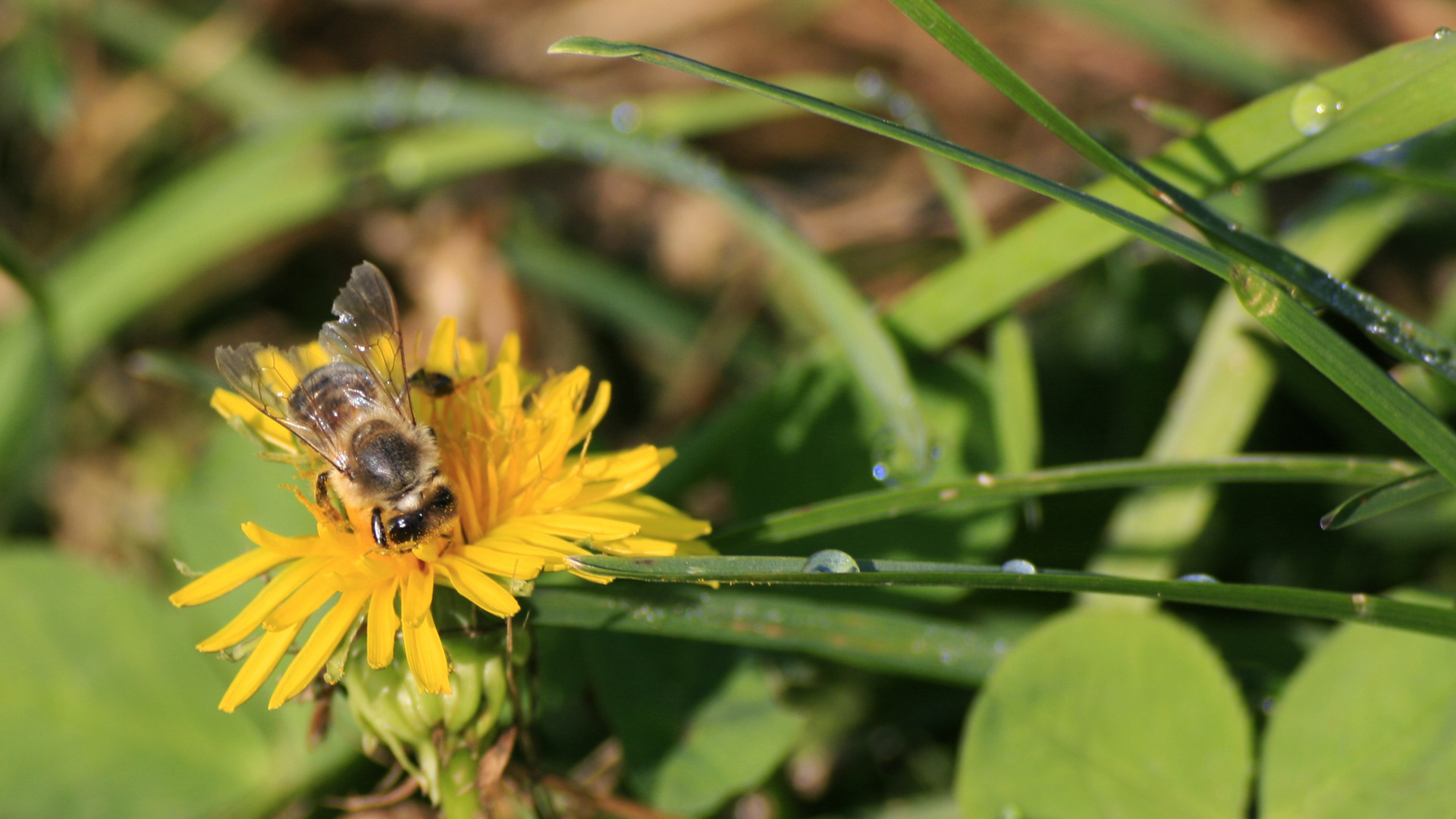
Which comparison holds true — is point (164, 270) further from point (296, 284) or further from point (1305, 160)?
point (1305, 160)

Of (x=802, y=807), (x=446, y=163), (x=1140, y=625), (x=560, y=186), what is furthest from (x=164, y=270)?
(x=1140, y=625)

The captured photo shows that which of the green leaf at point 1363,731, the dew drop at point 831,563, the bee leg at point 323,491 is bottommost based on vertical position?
the bee leg at point 323,491

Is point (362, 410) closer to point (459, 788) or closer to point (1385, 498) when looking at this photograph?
point (459, 788)

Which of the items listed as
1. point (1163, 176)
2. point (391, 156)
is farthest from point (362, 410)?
point (391, 156)

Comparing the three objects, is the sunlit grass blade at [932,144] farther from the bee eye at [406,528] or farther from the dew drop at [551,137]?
the dew drop at [551,137]

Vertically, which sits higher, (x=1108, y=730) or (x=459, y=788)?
(x=1108, y=730)

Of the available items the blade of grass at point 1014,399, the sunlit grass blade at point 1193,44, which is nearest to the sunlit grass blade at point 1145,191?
the blade of grass at point 1014,399
